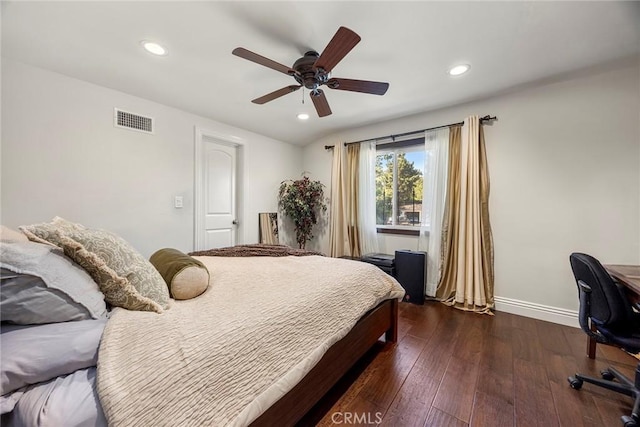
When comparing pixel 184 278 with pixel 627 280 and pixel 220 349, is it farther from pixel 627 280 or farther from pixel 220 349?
pixel 627 280

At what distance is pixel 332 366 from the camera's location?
139 cm

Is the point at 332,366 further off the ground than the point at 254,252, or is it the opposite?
the point at 254,252

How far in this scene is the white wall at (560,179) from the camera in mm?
2178

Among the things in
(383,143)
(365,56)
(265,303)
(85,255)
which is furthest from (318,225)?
(85,255)

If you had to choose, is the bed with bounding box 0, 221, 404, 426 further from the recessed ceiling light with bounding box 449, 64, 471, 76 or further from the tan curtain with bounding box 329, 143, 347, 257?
the tan curtain with bounding box 329, 143, 347, 257

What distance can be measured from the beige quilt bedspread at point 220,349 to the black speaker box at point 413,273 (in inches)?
67.2

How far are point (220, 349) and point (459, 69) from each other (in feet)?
9.06

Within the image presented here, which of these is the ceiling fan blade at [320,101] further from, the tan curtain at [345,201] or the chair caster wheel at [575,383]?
the chair caster wheel at [575,383]

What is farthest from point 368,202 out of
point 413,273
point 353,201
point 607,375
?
point 607,375

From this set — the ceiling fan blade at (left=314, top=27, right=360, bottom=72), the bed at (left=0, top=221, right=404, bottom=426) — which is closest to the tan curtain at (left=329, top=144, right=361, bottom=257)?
the ceiling fan blade at (left=314, top=27, right=360, bottom=72)

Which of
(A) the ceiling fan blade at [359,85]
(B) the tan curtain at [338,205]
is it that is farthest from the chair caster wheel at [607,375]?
(B) the tan curtain at [338,205]

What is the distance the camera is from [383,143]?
11.8ft

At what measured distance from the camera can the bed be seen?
0.65 meters

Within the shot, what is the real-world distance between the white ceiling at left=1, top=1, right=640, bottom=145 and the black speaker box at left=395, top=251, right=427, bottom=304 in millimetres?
1916
